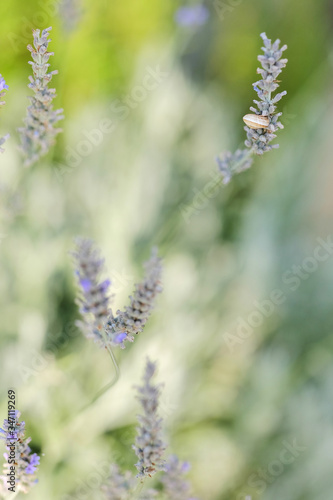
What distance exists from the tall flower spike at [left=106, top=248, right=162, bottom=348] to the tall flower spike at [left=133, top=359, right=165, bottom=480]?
0.04 meters

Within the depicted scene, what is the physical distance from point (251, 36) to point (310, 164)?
33cm

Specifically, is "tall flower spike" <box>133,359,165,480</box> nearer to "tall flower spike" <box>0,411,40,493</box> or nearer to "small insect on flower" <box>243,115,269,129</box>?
"tall flower spike" <box>0,411,40,493</box>

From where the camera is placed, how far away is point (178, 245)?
1070 millimetres

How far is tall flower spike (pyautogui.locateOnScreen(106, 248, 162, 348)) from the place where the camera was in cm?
49

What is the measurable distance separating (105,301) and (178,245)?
0.62 m

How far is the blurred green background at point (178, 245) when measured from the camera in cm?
93

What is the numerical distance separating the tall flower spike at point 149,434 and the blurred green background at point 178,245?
0.35 metres

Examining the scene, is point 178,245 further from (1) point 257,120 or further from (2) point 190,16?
(1) point 257,120

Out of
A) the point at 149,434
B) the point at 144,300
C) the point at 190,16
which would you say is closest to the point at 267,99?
the point at 144,300

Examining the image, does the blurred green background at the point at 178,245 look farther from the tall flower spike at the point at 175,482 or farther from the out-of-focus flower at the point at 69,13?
the tall flower spike at the point at 175,482

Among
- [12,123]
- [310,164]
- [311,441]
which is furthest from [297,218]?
[12,123]

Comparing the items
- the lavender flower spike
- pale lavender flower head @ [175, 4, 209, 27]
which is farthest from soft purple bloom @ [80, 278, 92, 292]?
pale lavender flower head @ [175, 4, 209, 27]

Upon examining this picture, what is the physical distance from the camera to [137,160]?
1.00 metres

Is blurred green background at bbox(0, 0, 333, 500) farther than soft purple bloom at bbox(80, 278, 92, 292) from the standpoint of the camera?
Yes
